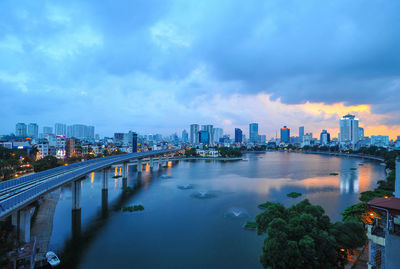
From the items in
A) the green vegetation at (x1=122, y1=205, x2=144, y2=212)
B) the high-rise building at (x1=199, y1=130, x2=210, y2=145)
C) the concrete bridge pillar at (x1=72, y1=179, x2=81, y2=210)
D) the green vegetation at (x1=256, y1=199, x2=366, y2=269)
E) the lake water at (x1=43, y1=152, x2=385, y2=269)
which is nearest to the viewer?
the green vegetation at (x1=256, y1=199, x2=366, y2=269)

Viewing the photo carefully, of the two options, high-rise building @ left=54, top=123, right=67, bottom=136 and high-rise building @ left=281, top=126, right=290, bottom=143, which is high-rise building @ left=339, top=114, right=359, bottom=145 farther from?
high-rise building @ left=54, top=123, right=67, bottom=136

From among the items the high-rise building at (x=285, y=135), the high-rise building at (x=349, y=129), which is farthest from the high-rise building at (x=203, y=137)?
the high-rise building at (x=349, y=129)

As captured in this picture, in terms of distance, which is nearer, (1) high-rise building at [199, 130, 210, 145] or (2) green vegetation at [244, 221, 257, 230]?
(2) green vegetation at [244, 221, 257, 230]

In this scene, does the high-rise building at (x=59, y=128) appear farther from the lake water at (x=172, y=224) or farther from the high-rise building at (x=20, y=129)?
the lake water at (x=172, y=224)

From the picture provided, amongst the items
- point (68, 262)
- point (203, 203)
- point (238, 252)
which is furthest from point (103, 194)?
point (238, 252)

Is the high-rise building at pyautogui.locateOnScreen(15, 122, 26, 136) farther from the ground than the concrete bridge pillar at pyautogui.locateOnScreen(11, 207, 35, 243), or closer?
farther from the ground

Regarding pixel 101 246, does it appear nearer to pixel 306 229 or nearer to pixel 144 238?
pixel 144 238

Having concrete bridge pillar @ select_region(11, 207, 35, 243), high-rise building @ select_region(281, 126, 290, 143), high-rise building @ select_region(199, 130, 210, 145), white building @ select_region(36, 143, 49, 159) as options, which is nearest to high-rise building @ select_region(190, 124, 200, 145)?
high-rise building @ select_region(199, 130, 210, 145)
